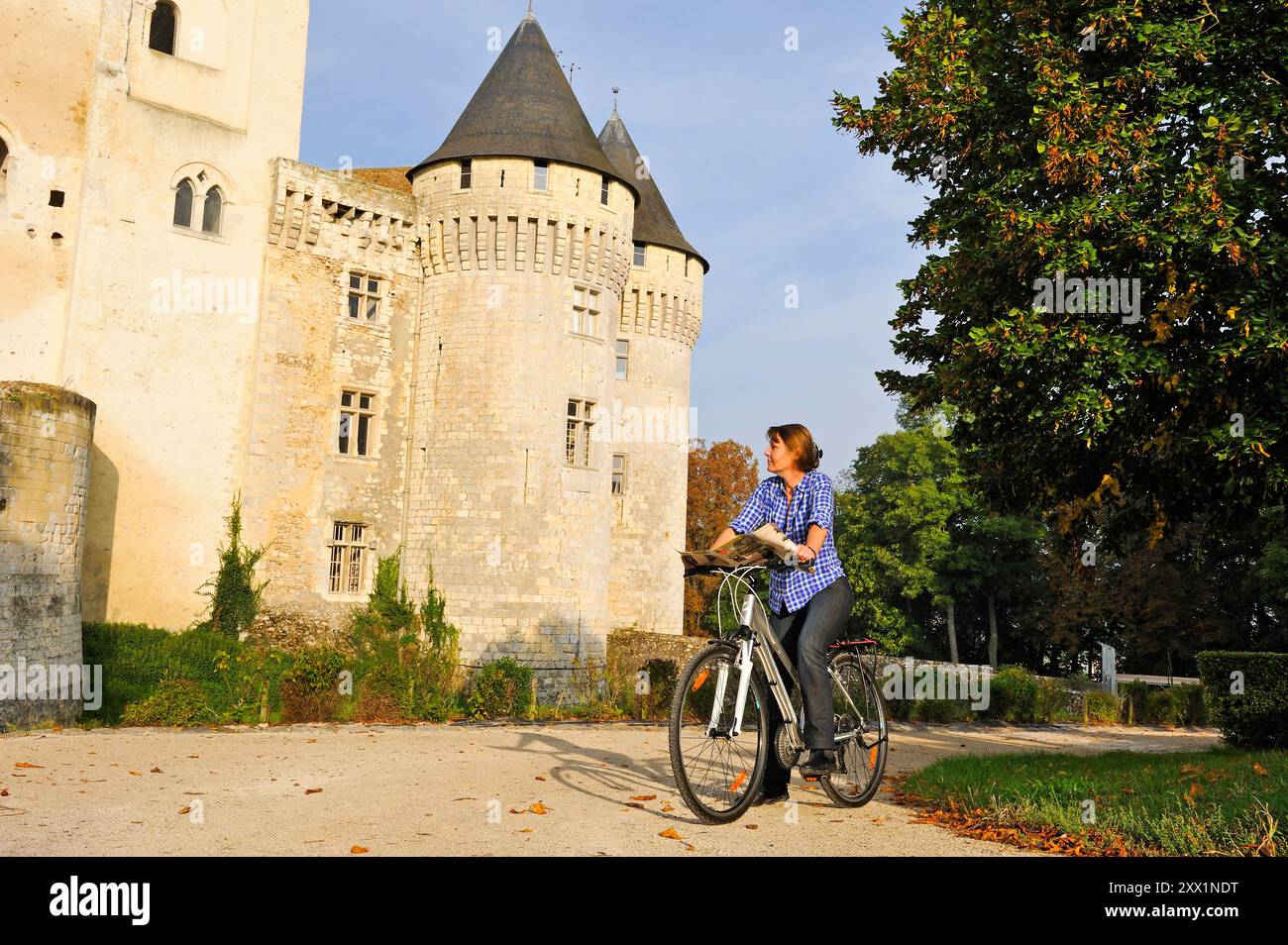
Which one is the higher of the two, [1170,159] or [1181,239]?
[1170,159]

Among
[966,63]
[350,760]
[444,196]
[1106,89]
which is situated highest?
[444,196]

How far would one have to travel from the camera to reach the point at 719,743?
6094 millimetres

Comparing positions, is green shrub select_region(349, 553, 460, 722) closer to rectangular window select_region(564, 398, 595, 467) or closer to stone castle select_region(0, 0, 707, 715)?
stone castle select_region(0, 0, 707, 715)

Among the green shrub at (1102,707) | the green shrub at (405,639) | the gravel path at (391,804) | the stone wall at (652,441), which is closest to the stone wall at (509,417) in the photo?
the green shrub at (405,639)

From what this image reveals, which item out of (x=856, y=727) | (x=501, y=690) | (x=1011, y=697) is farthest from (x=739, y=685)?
(x=1011, y=697)

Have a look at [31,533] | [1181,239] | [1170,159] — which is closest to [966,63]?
[1170,159]

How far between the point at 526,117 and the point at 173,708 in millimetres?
16493

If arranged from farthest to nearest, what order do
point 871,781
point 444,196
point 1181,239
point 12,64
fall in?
point 444,196, point 12,64, point 1181,239, point 871,781

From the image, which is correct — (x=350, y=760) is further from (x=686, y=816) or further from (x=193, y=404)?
(x=193, y=404)

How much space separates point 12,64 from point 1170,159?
21247 millimetres

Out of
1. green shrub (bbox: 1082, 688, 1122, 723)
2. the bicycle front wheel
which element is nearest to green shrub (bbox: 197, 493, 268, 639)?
the bicycle front wheel

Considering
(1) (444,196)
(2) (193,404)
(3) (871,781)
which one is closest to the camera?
(3) (871,781)

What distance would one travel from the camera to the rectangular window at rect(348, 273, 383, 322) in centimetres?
2495

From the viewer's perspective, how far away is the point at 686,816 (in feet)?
20.2
